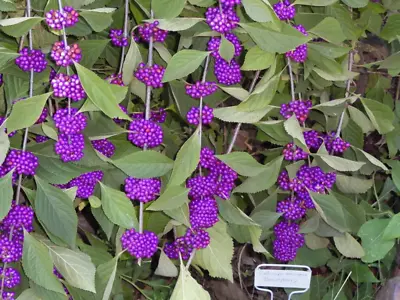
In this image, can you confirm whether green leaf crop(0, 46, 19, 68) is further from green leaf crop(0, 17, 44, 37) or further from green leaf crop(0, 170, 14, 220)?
green leaf crop(0, 170, 14, 220)

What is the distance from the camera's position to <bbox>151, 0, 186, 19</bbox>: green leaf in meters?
0.89

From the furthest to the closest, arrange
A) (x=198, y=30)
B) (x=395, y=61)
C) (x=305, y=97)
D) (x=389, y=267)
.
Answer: (x=389, y=267) < (x=305, y=97) < (x=395, y=61) < (x=198, y=30)

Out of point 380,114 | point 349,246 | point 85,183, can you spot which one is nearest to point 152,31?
point 85,183

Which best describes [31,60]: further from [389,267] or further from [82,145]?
[389,267]

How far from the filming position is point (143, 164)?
94cm

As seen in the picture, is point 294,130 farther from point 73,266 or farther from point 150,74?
point 73,266

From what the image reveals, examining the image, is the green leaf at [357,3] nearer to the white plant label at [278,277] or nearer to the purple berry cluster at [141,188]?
the purple berry cluster at [141,188]

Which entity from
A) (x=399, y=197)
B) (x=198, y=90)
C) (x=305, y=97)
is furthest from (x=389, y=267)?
(x=198, y=90)

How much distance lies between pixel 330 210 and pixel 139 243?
0.39 metres

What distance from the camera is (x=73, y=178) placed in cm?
98

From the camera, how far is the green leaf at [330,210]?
Answer: 3.73 feet

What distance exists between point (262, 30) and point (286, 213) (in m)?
0.44

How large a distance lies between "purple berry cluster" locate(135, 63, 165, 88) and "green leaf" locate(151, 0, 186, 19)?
98 mm

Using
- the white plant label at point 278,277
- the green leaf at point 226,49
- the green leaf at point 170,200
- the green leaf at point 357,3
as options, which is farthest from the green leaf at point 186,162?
the white plant label at point 278,277
